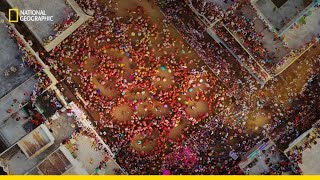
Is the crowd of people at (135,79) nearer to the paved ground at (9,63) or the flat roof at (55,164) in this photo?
the paved ground at (9,63)

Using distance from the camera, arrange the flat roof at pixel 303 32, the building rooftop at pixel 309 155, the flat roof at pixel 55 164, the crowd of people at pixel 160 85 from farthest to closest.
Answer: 1. the crowd of people at pixel 160 85
2. the flat roof at pixel 303 32
3. the building rooftop at pixel 309 155
4. the flat roof at pixel 55 164

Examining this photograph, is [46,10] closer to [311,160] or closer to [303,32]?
[303,32]

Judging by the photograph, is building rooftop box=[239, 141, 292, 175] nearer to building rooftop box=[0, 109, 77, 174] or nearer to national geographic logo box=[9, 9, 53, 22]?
building rooftop box=[0, 109, 77, 174]

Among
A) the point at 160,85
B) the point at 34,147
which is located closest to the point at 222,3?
the point at 160,85

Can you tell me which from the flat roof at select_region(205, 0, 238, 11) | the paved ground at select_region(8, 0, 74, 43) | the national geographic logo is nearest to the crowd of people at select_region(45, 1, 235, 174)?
the paved ground at select_region(8, 0, 74, 43)

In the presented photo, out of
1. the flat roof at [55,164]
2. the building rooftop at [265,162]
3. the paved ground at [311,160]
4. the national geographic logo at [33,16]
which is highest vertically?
the national geographic logo at [33,16]

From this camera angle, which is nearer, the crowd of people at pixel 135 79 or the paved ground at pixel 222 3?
the paved ground at pixel 222 3

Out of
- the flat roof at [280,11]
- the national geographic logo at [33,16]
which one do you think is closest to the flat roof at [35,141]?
the national geographic logo at [33,16]
